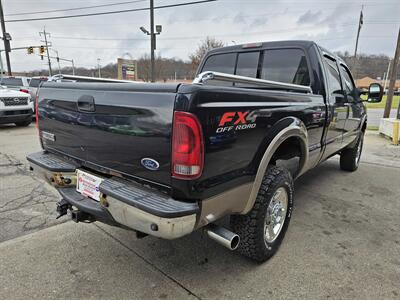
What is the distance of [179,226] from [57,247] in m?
1.71

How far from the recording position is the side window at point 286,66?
11.1ft

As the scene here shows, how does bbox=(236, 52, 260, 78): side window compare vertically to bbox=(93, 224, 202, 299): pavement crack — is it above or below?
above

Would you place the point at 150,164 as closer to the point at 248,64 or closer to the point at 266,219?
the point at 266,219

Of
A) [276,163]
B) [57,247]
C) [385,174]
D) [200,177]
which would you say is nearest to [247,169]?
[200,177]

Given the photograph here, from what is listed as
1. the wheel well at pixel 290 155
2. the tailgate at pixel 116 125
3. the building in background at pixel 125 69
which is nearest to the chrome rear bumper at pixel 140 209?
the tailgate at pixel 116 125

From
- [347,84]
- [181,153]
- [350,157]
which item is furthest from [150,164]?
[350,157]

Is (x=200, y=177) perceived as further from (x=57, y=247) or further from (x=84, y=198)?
(x=57, y=247)

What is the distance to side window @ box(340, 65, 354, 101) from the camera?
4.26 m

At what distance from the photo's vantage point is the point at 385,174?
5.49 metres

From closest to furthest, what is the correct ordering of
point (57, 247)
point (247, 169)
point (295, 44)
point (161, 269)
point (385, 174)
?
point (247, 169), point (161, 269), point (57, 247), point (295, 44), point (385, 174)

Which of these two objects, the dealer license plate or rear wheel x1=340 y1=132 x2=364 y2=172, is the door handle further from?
rear wheel x1=340 y1=132 x2=364 y2=172

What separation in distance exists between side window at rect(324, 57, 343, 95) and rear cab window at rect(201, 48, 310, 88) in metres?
0.37

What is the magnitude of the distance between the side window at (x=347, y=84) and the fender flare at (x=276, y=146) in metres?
1.85

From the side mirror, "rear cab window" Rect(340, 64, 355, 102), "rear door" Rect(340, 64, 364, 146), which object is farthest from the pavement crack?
the side mirror
